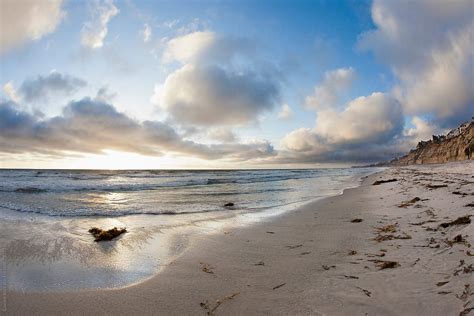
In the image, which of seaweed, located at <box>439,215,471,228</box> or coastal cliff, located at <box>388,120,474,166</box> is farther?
coastal cliff, located at <box>388,120,474,166</box>

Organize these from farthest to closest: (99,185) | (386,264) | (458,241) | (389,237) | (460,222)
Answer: (99,185)
(389,237)
(460,222)
(458,241)
(386,264)

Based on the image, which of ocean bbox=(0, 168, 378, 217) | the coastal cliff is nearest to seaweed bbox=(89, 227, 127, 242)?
ocean bbox=(0, 168, 378, 217)

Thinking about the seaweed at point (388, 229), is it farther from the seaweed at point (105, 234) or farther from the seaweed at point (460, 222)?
the seaweed at point (105, 234)

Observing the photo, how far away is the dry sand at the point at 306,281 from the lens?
10.8 ft

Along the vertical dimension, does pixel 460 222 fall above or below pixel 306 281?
above

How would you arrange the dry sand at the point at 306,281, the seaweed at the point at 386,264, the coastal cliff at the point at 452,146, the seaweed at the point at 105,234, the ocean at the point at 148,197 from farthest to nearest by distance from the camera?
the coastal cliff at the point at 452,146 → the ocean at the point at 148,197 → the seaweed at the point at 105,234 → the seaweed at the point at 386,264 → the dry sand at the point at 306,281

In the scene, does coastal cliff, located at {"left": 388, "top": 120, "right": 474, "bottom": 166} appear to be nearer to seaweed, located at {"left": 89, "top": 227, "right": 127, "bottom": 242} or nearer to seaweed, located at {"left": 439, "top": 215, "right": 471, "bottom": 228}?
seaweed, located at {"left": 439, "top": 215, "right": 471, "bottom": 228}

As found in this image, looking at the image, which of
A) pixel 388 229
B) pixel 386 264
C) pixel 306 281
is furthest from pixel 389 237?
pixel 306 281

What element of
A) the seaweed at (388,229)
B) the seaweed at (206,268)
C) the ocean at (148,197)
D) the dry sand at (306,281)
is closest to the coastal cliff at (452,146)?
the ocean at (148,197)

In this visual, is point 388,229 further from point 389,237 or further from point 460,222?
point 460,222

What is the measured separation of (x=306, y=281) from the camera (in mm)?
4137

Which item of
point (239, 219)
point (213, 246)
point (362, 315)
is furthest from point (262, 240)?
point (362, 315)

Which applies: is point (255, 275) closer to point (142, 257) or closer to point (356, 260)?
point (356, 260)

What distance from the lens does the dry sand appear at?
3285 millimetres
